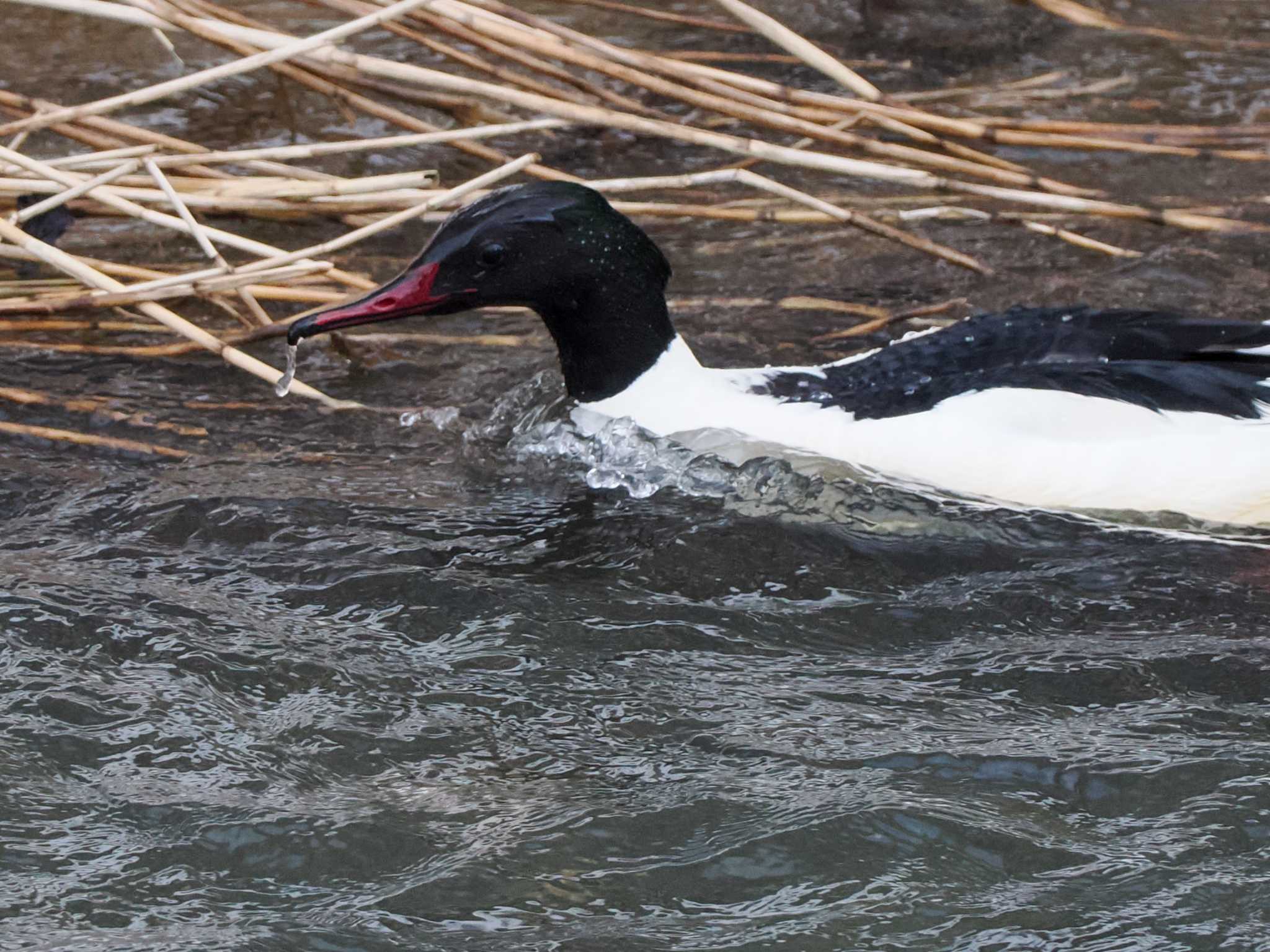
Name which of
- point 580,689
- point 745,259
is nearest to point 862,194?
point 745,259

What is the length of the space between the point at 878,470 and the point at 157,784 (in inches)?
71.2

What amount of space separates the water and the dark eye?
1.71 ft

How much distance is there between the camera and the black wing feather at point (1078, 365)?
12.5ft

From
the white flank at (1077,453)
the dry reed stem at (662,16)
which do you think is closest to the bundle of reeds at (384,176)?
the dry reed stem at (662,16)

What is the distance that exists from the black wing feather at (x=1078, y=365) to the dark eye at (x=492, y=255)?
770 mm

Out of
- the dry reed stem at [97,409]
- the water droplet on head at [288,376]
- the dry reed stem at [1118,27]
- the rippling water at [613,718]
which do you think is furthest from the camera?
the dry reed stem at [1118,27]

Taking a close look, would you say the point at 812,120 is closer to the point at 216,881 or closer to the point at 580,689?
the point at 580,689

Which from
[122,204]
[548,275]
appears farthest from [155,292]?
[548,275]

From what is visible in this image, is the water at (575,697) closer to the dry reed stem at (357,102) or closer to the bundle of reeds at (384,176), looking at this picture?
the bundle of reeds at (384,176)

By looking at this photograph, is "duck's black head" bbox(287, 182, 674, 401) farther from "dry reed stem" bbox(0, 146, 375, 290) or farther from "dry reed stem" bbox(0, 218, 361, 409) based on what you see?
"dry reed stem" bbox(0, 146, 375, 290)

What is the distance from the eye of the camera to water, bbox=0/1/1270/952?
104 inches

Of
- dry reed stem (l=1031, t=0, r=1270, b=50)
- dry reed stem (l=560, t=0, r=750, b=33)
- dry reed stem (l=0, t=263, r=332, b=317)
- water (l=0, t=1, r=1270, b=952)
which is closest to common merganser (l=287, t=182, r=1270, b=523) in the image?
water (l=0, t=1, r=1270, b=952)

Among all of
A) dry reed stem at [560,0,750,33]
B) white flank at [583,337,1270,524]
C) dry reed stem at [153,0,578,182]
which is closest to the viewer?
white flank at [583,337,1270,524]

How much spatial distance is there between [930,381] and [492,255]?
110cm
